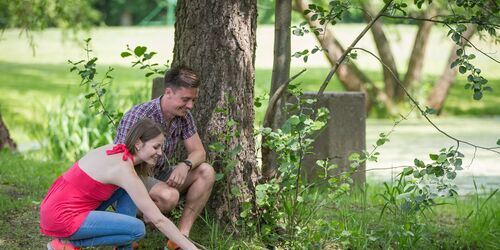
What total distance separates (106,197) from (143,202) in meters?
0.31

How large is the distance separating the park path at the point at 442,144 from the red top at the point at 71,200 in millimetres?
4031

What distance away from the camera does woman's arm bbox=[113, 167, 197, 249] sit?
457 centimetres

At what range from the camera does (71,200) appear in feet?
15.4

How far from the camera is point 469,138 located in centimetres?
1280

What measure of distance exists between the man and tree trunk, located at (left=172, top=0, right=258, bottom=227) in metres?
0.25

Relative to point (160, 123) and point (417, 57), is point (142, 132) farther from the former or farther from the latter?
point (417, 57)

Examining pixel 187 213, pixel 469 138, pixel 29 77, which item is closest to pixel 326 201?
pixel 187 213

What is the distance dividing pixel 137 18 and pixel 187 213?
146ft

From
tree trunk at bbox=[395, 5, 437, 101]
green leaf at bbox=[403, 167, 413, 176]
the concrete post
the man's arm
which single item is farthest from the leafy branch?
tree trunk at bbox=[395, 5, 437, 101]

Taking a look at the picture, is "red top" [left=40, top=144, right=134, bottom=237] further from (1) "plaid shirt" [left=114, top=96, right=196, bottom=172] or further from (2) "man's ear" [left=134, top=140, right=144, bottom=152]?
(1) "plaid shirt" [left=114, top=96, right=196, bottom=172]

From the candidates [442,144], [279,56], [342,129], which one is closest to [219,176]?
[279,56]

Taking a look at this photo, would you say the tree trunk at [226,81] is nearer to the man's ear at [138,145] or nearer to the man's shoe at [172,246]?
the man's shoe at [172,246]

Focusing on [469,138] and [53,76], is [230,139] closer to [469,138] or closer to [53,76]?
[469,138]

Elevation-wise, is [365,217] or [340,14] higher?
[340,14]
